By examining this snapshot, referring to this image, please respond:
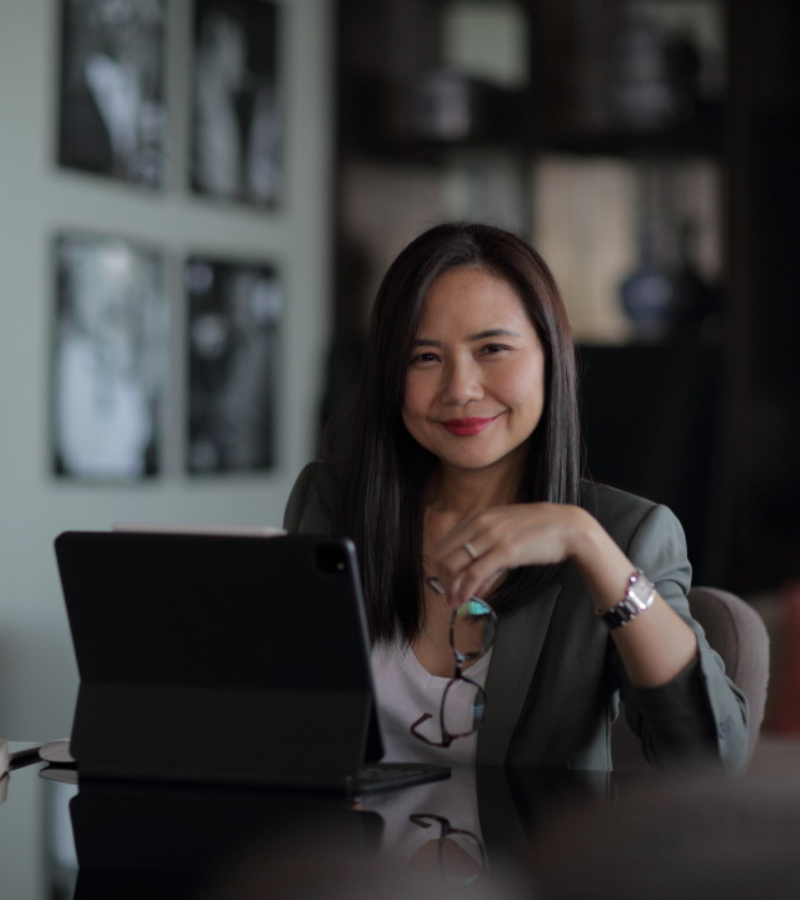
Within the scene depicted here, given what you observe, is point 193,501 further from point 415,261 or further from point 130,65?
point 415,261

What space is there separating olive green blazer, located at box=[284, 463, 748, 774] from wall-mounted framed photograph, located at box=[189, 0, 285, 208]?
2.19 meters

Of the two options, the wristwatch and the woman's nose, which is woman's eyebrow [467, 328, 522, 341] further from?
the wristwatch

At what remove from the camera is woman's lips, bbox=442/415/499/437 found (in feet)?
5.52

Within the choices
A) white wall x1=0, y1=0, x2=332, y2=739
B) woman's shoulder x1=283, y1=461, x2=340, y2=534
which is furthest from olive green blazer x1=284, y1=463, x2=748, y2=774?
white wall x1=0, y1=0, x2=332, y2=739

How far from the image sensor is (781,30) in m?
3.63

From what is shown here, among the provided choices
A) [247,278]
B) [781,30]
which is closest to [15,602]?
[247,278]

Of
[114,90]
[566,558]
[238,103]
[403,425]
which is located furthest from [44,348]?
[566,558]

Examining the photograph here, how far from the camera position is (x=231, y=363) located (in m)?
3.68

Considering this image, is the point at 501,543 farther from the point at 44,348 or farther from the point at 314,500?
the point at 44,348

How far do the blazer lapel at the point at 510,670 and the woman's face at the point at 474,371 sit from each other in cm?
19

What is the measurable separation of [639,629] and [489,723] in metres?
0.22

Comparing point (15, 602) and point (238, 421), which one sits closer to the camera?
point (15, 602)

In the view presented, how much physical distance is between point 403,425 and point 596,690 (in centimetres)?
42

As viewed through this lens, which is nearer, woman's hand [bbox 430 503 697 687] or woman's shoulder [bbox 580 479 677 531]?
woman's hand [bbox 430 503 697 687]
